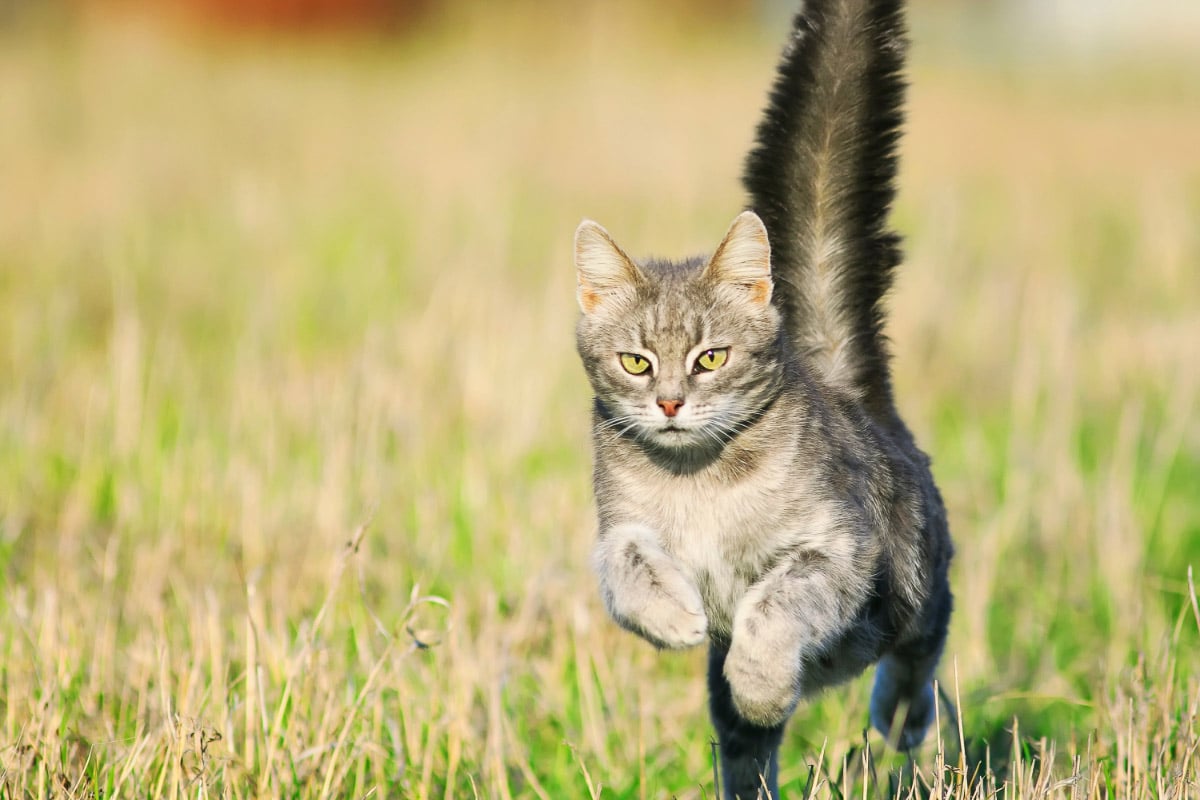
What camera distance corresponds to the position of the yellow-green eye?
3354 millimetres

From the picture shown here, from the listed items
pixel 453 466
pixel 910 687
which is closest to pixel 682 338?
pixel 910 687

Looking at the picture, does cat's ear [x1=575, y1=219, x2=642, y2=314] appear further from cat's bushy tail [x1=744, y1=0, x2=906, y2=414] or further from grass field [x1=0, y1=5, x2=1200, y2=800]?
grass field [x1=0, y1=5, x2=1200, y2=800]

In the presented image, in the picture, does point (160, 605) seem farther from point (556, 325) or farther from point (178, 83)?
point (178, 83)

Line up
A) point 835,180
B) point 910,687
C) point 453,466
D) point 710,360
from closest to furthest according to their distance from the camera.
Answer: point 710,360, point 835,180, point 910,687, point 453,466

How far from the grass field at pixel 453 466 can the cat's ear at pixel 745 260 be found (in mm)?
1087

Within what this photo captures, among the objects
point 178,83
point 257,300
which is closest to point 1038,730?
point 257,300

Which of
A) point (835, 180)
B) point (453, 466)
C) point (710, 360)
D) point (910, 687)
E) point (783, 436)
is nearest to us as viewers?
point (783, 436)

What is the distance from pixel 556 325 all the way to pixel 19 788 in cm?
441

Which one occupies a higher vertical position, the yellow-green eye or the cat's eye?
the cat's eye

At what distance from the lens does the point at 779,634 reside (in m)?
2.73

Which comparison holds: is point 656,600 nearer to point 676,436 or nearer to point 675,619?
point 675,619

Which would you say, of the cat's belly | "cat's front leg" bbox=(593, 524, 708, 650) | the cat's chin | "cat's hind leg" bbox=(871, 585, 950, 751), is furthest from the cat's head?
"cat's hind leg" bbox=(871, 585, 950, 751)

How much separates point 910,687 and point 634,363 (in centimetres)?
125

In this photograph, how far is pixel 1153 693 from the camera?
3.46 m
